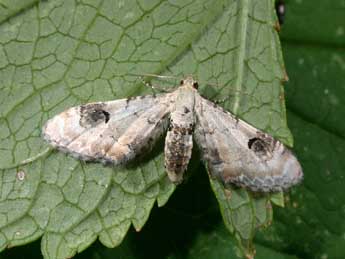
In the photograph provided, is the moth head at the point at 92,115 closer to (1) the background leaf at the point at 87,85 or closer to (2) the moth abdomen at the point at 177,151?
(1) the background leaf at the point at 87,85

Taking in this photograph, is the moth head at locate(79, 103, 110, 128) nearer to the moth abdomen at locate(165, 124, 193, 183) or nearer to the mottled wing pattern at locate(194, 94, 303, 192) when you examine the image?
the moth abdomen at locate(165, 124, 193, 183)

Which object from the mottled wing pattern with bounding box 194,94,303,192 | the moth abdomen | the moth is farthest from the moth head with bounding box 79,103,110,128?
the mottled wing pattern with bounding box 194,94,303,192

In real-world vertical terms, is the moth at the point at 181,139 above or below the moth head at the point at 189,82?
below

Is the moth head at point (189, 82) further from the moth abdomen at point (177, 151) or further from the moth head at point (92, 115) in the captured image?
the moth head at point (92, 115)

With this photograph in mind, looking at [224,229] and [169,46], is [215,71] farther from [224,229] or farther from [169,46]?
[224,229]

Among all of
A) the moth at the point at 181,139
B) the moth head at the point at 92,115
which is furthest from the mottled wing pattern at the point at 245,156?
the moth head at the point at 92,115

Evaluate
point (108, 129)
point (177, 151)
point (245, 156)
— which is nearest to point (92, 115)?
point (108, 129)

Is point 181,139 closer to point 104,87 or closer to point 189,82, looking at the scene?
point 189,82

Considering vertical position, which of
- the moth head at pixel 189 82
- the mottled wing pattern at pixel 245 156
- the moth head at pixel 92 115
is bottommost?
the mottled wing pattern at pixel 245 156
